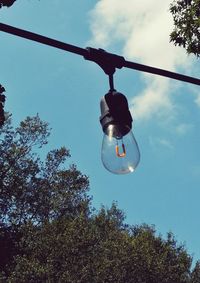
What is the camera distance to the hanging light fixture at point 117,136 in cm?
344

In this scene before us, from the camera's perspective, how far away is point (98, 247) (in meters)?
37.0

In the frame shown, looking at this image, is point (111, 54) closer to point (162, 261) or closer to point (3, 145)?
point (3, 145)

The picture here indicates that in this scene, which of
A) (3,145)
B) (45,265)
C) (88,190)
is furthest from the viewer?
(88,190)

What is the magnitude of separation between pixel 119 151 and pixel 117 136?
4.5 inches

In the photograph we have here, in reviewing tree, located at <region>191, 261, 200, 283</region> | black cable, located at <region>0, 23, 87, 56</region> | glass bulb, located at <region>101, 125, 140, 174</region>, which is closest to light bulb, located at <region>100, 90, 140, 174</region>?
glass bulb, located at <region>101, 125, 140, 174</region>

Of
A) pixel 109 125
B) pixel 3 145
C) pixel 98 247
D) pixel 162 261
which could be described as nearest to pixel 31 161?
pixel 3 145

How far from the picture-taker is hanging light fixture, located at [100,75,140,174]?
11.3 feet

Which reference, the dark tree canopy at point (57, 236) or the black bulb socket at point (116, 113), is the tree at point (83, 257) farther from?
the black bulb socket at point (116, 113)

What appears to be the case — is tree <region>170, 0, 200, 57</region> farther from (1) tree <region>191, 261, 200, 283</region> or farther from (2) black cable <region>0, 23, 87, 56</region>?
(1) tree <region>191, 261, 200, 283</region>

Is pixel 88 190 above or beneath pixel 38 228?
above

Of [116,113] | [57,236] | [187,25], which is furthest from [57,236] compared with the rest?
[116,113]

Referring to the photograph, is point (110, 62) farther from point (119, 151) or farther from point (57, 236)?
point (57, 236)

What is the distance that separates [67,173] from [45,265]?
9.57 meters

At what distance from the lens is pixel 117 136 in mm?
3486
